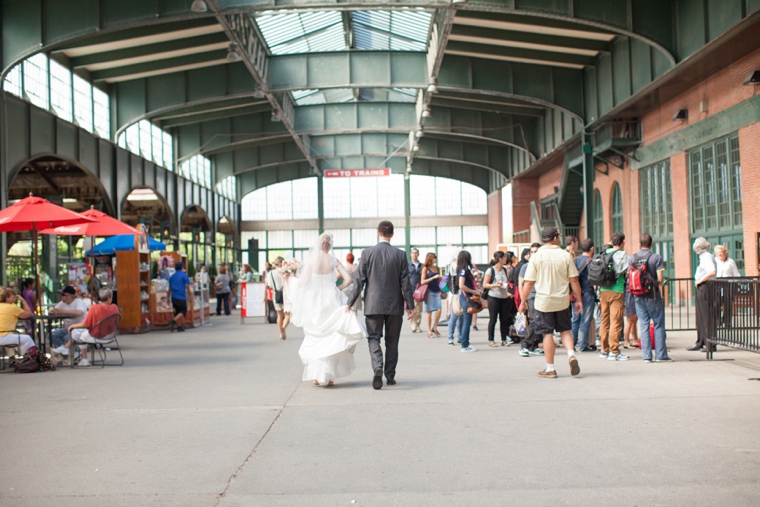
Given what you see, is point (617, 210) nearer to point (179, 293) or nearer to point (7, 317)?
point (179, 293)

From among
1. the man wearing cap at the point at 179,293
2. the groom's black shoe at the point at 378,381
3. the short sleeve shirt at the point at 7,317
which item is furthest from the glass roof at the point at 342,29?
the groom's black shoe at the point at 378,381

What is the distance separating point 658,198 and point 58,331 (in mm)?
18395

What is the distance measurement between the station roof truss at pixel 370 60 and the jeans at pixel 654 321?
24.1 ft

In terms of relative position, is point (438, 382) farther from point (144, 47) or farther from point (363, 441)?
point (144, 47)

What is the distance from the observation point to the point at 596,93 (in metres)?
24.1

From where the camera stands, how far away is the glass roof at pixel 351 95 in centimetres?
3194

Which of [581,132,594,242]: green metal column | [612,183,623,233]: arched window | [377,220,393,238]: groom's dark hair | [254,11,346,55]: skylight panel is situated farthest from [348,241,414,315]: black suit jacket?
[612,183,623,233]: arched window

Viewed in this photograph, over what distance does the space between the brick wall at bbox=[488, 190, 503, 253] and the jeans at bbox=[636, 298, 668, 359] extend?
32204 mm

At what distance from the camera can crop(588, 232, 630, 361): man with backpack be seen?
1063cm

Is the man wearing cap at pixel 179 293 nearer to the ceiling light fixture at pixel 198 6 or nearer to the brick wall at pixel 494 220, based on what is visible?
the ceiling light fixture at pixel 198 6

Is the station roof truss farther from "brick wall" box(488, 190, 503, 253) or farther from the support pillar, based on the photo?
"brick wall" box(488, 190, 503, 253)

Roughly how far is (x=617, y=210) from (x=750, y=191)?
10.1m

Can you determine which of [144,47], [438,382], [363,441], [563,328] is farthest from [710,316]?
[144,47]

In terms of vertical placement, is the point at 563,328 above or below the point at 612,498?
above
